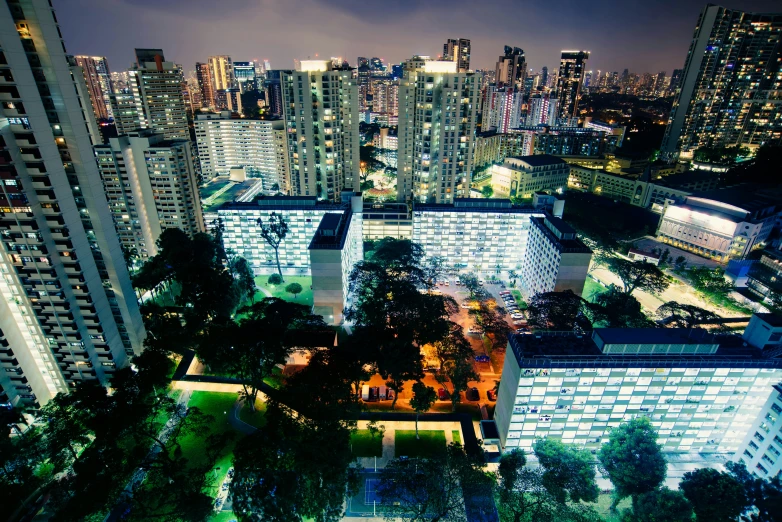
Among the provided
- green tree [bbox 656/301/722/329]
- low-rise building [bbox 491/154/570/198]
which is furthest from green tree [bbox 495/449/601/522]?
low-rise building [bbox 491/154/570/198]

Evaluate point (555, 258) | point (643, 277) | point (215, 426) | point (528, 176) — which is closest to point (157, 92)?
point (215, 426)

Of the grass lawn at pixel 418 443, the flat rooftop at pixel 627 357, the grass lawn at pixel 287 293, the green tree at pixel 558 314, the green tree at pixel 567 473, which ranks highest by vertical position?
the flat rooftop at pixel 627 357

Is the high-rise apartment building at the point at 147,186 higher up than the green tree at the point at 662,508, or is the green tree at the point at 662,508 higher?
the high-rise apartment building at the point at 147,186

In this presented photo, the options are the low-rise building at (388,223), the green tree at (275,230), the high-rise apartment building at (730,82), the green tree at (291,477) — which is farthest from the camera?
the high-rise apartment building at (730,82)

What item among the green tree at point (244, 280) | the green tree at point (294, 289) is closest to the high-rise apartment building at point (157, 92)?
the green tree at point (244, 280)

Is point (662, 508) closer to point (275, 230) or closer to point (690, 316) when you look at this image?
point (690, 316)

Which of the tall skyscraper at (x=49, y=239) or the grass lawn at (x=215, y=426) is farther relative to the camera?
the grass lawn at (x=215, y=426)

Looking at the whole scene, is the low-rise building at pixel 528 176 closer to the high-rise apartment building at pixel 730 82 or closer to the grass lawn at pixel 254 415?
the high-rise apartment building at pixel 730 82
